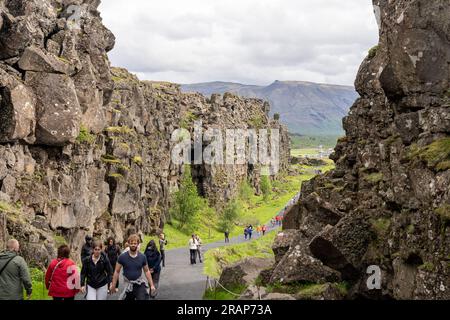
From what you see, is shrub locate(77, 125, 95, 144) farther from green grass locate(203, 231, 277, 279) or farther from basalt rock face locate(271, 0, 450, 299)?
basalt rock face locate(271, 0, 450, 299)

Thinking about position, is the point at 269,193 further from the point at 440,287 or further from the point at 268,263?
the point at 440,287

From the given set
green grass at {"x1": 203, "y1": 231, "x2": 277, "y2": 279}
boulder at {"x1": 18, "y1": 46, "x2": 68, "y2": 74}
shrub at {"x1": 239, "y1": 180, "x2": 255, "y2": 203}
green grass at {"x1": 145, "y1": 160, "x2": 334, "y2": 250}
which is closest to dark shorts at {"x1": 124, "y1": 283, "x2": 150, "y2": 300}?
green grass at {"x1": 203, "y1": 231, "x2": 277, "y2": 279}

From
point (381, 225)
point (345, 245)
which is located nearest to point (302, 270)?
point (345, 245)

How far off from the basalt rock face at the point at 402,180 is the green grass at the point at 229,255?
17732 millimetres

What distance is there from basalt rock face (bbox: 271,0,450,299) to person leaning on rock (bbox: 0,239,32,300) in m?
12.5

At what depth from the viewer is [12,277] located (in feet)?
47.9

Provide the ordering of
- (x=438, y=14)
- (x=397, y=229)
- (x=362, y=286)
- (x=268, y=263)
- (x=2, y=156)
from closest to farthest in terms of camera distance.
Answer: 1. (x=438, y=14)
2. (x=397, y=229)
3. (x=362, y=286)
4. (x=268, y=263)
5. (x=2, y=156)

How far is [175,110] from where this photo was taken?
12431 centimetres

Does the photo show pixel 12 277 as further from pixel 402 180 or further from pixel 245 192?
pixel 245 192

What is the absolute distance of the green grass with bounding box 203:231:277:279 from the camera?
45250 mm
